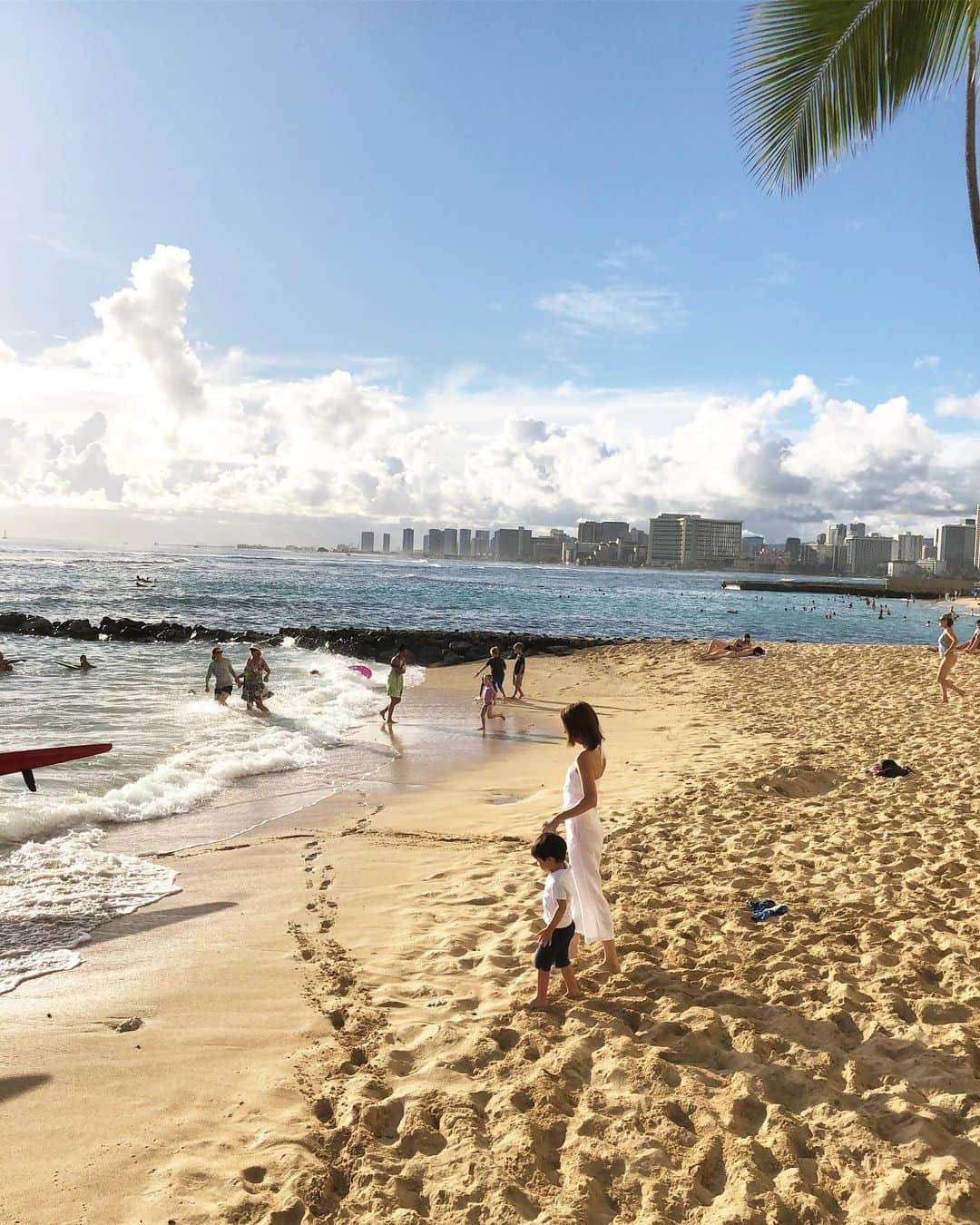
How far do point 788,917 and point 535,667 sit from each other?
22047 millimetres

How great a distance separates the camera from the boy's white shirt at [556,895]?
4727 mm

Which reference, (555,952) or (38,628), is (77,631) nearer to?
(38,628)

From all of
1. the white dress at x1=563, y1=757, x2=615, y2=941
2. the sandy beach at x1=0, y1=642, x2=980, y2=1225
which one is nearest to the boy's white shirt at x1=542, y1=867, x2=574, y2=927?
the white dress at x1=563, y1=757, x2=615, y2=941

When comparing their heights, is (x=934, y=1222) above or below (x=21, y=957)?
above

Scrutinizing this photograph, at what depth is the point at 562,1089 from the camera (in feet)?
13.2

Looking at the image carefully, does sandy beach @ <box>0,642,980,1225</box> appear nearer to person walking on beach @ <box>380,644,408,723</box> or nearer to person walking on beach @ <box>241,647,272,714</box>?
person walking on beach @ <box>380,644,408,723</box>

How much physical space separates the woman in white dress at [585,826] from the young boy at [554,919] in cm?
12

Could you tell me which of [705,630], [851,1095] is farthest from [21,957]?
[705,630]

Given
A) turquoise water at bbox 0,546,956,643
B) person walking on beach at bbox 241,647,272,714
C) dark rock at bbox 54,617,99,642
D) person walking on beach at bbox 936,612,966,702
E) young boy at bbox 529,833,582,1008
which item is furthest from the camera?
turquoise water at bbox 0,546,956,643

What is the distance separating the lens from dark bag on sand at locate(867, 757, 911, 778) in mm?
10000

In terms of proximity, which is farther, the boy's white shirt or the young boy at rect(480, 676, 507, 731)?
the young boy at rect(480, 676, 507, 731)

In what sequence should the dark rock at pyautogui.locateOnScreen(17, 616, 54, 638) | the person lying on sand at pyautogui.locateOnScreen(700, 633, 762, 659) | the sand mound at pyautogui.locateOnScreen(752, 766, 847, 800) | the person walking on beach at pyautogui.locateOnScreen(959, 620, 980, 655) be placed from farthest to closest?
1. the dark rock at pyautogui.locateOnScreen(17, 616, 54, 638)
2. the person lying on sand at pyautogui.locateOnScreen(700, 633, 762, 659)
3. the person walking on beach at pyautogui.locateOnScreen(959, 620, 980, 655)
4. the sand mound at pyautogui.locateOnScreen(752, 766, 847, 800)

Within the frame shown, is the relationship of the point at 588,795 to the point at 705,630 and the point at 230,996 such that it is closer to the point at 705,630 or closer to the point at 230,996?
the point at 230,996

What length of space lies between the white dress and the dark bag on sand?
259 inches
